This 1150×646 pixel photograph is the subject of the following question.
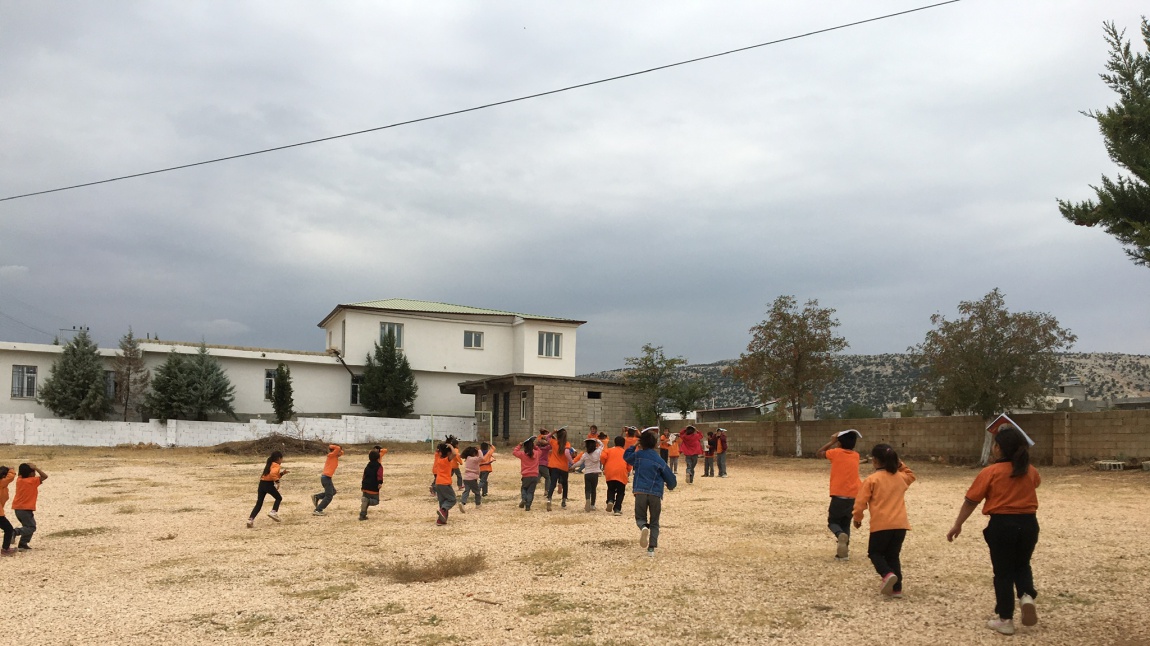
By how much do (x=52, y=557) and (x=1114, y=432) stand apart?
2518 cm

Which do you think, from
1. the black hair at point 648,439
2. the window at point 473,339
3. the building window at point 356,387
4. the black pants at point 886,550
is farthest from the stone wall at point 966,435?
the building window at point 356,387

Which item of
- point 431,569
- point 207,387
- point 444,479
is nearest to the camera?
point 431,569

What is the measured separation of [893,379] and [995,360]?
5753cm

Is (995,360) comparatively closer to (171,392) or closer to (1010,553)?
(1010,553)

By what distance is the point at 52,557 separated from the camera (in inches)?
458

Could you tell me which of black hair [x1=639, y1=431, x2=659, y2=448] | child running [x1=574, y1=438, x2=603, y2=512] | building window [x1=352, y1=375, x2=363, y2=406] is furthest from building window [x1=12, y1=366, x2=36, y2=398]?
black hair [x1=639, y1=431, x2=659, y2=448]

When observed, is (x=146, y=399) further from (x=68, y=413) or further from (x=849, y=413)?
(x=849, y=413)

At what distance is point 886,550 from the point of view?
27.0 feet

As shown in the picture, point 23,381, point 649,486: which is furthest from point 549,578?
point 23,381

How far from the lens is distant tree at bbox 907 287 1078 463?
89.2ft

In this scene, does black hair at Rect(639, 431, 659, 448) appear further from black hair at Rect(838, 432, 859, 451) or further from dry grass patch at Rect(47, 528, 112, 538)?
dry grass patch at Rect(47, 528, 112, 538)

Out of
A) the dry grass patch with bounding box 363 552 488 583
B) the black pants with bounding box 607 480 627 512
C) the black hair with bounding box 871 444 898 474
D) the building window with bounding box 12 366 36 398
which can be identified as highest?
the building window with bounding box 12 366 36 398

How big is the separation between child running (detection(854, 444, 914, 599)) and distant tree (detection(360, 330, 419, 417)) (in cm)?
4160

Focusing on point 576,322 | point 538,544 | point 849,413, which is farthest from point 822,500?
point 849,413
